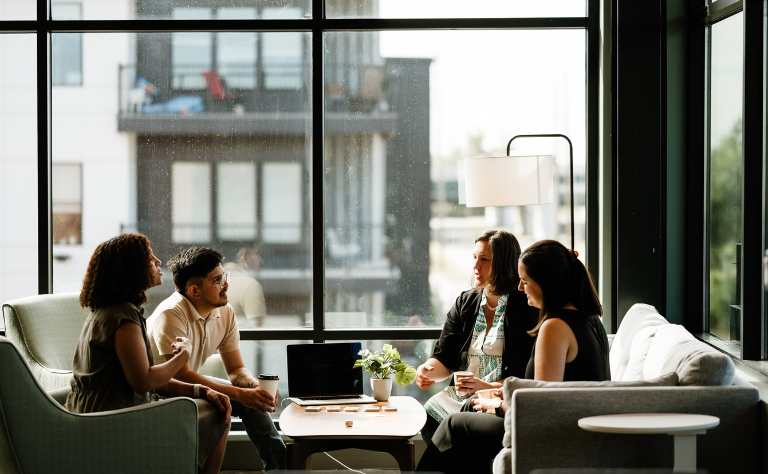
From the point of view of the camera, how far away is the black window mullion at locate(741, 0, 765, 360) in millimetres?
2709

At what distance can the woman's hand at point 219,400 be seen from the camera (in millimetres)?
2729

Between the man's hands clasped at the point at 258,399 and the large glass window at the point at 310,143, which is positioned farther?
the large glass window at the point at 310,143

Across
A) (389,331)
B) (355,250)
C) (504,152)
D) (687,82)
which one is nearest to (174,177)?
(355,250)

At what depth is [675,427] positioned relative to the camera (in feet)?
6.49

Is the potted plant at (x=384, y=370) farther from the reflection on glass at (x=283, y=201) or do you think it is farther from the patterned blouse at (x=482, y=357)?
the reflection on glass at (x=283, y=201)

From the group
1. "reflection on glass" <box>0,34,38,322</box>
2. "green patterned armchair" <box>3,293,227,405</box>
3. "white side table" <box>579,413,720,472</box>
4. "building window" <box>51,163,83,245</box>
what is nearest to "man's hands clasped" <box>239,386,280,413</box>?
"green patterned armchair" <box>3,293,227,405</box>

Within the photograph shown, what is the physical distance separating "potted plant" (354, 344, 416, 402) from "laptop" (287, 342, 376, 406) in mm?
61

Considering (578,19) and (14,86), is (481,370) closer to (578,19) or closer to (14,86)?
(578,19)

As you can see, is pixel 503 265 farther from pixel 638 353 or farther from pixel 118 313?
pixel 118 313

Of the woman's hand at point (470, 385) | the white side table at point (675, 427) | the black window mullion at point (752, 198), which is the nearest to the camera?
the white side table at point (675, 427)

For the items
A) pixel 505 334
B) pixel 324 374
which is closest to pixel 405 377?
pixel 324 374

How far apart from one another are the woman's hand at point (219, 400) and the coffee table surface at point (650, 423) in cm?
138

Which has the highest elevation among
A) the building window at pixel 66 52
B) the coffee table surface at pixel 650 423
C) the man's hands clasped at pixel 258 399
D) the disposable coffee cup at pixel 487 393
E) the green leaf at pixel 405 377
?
the building window at pixel 66 52

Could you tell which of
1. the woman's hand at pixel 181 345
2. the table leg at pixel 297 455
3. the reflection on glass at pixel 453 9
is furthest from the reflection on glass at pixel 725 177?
the woman's hand at pixel 181 345
